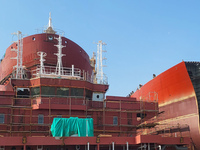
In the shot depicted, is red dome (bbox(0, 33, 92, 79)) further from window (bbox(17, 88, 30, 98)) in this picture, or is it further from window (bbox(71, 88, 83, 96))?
window (bbox(71, 88, 83, 96))

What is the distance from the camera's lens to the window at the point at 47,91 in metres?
25.4

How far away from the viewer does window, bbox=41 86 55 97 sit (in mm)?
25359

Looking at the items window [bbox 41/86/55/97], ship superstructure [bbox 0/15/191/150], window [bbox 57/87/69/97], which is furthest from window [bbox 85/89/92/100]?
window [bbox 41/86/55/97]

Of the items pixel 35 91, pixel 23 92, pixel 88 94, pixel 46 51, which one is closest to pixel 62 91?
pixel 35 91

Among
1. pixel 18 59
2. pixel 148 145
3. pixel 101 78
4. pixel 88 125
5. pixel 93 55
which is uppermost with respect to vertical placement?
pixel 93 55

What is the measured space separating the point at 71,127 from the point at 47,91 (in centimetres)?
490

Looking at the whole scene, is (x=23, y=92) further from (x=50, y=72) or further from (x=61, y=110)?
(x=61, y=110)

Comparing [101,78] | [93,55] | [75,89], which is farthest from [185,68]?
[93,55]

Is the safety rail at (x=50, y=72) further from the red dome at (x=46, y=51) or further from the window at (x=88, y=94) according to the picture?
the window at (x=88, y=94)

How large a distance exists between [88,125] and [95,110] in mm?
3030

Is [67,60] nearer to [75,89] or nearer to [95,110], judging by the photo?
[75,89]

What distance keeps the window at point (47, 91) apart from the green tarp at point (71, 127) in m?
3.69

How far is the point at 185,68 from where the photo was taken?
91.9 ft

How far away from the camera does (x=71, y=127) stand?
2256cm
